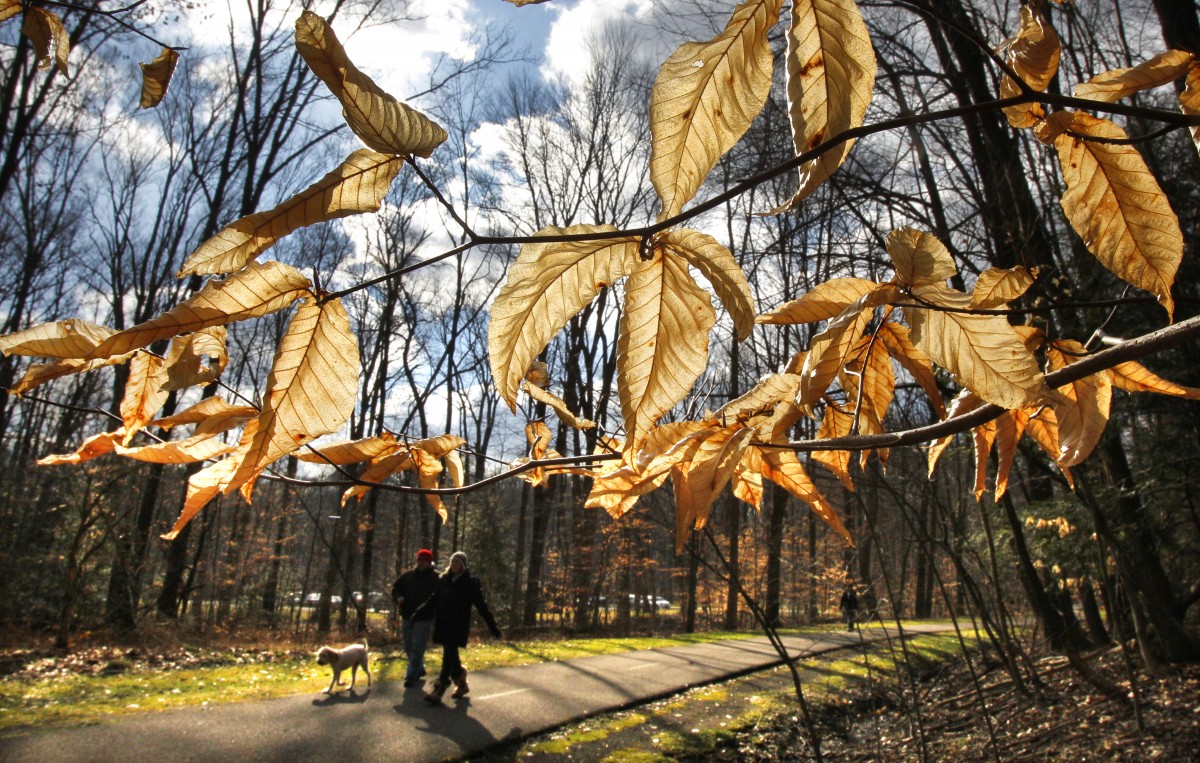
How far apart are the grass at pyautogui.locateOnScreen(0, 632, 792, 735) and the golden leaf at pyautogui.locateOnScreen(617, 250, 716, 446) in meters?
7.55

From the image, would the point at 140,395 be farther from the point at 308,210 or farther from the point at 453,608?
the point at 453,608

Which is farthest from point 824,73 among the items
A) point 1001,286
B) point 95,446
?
point 95,446

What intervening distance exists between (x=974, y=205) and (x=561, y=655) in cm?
925

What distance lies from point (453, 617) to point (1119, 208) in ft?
26.4

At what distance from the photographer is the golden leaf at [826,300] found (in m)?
0.81

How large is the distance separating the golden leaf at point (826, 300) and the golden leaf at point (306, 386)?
0.47 meters

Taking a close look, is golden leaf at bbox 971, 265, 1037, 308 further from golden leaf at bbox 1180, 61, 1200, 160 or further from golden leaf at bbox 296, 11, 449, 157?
golden leaf at bbox 296, 11, 449, 157

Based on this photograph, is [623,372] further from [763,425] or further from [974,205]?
[974,205]

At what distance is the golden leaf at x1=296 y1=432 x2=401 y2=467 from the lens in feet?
3.22

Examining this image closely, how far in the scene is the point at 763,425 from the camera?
0.85 m

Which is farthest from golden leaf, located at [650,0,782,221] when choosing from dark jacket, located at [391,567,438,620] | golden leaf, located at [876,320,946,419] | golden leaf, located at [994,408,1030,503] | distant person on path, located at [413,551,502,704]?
dark jacket, located at [391,567,438,620]

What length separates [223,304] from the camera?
59 centimetres

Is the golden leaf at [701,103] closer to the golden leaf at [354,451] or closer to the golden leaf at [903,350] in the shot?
the golden leaf at [903,350]

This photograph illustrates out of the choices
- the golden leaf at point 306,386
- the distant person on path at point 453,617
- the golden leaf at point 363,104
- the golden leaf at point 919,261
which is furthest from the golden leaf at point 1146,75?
the distant person on path at point 453,617
